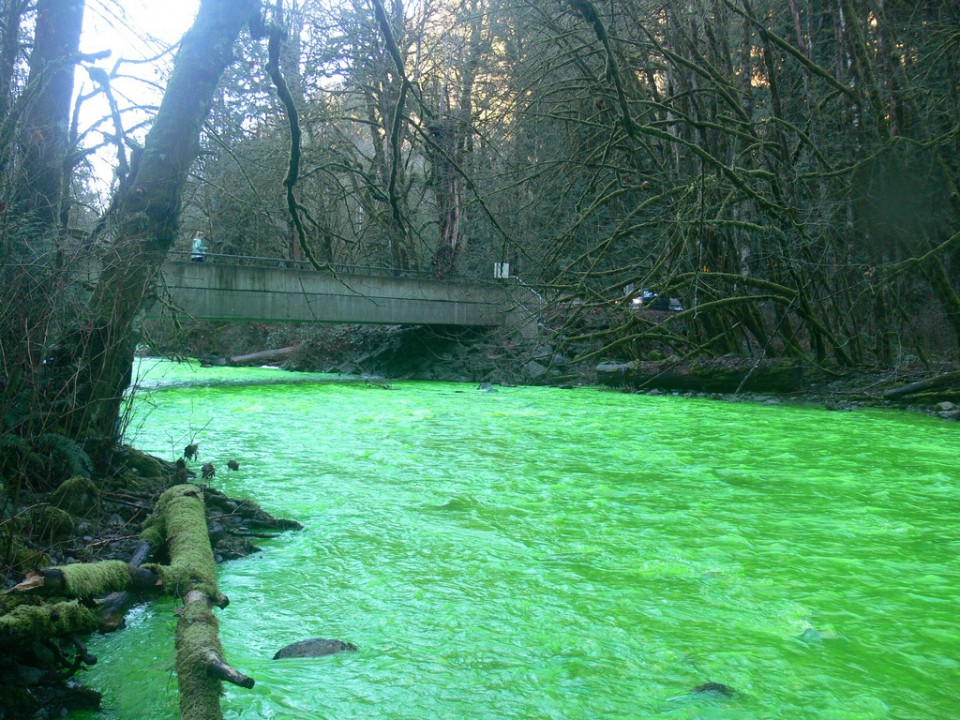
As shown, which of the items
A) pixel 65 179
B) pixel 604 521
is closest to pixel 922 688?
pixel 604 521

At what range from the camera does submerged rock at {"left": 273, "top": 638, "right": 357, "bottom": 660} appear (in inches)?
95.9

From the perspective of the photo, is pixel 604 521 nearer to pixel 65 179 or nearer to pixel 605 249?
pixel 65 179

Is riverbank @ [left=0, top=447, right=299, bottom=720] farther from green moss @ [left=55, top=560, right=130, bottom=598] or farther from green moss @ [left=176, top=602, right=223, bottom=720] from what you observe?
green moss @ [left=176, top=602, right=223, bottom=720]

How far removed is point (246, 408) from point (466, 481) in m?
4.87

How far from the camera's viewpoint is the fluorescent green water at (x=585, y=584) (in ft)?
7.25

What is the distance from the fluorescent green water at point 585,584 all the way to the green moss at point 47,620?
6.8 inches

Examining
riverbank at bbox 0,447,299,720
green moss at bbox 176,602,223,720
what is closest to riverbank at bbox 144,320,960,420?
riverbank at bbox 0,447,299,720

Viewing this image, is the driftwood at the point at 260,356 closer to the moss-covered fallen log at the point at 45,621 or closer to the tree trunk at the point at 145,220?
the tree trunk at the point at 145,220

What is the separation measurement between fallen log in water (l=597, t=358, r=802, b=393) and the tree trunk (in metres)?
7.09

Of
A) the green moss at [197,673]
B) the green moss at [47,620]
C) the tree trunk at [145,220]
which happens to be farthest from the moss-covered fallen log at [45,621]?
the tree trunk at [145,220]

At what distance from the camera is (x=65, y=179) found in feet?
12.9

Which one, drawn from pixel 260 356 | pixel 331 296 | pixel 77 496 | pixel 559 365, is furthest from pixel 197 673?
pixel 260 356

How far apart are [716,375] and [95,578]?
8930 mm

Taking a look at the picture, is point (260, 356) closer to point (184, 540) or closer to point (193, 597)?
point (184, 540)
